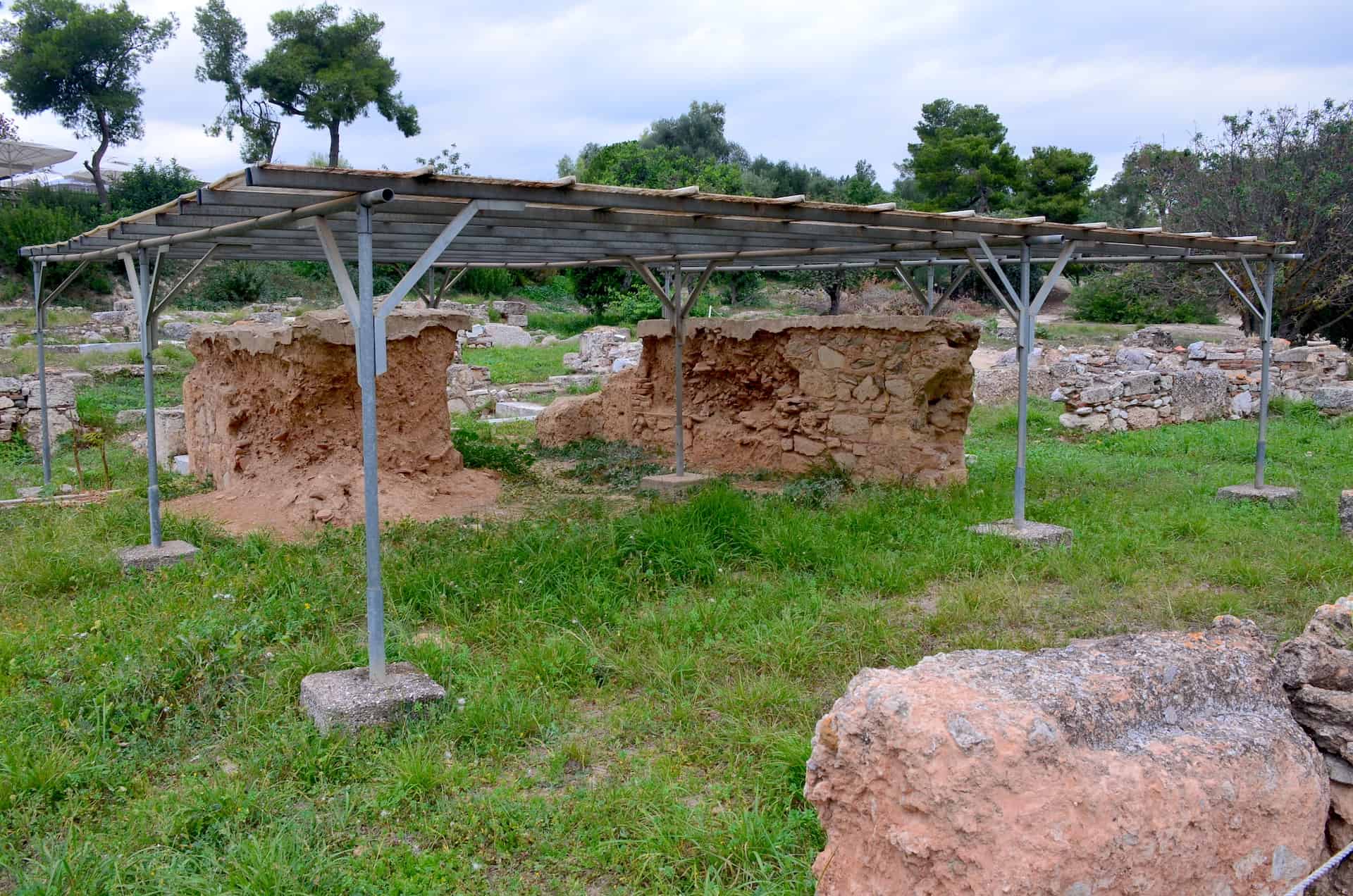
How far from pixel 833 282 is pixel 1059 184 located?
1362 cm

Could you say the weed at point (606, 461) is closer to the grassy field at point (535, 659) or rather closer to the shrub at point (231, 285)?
the grassy field at point (535, 659)

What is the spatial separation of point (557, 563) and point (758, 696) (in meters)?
2.22

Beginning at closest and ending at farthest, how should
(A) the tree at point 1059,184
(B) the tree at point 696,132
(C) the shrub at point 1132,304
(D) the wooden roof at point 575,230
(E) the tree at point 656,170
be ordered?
(D) the wooden roof at point 575,230 < (C) the shrub at point 1132,304 < (E) the tree at point 656,170 < (A) the tree at point 1059,184 < (B) the tree at point 696,132

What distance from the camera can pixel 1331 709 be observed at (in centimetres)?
334

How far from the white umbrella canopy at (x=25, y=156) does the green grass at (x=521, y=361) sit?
17.7 metres

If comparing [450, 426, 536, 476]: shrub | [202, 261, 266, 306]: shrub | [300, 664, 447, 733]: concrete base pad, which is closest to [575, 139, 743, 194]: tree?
[202, 261, 266, 306]: shrub

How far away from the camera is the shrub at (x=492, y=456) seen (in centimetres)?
1101

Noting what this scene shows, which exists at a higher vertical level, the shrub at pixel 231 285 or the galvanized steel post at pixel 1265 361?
the shrub at pixel 231 285

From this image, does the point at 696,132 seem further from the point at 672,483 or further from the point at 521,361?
the point at 672,483

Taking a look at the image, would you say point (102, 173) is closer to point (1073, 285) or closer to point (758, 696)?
point (1073, 285)

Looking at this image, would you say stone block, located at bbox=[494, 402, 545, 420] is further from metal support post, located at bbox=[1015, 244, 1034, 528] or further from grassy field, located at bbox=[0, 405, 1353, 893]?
metal support post, located at bbox=[1015, 244, 1034, 528]

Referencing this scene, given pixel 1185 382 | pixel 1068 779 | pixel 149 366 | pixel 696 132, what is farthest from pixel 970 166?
pixel 1068 779

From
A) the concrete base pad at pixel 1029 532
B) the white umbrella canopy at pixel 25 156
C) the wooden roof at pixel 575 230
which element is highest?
the white umbrella canopy at pixel 25 156

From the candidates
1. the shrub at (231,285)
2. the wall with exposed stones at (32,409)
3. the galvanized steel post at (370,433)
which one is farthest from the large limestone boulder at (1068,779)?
the shrub at (231,285)
